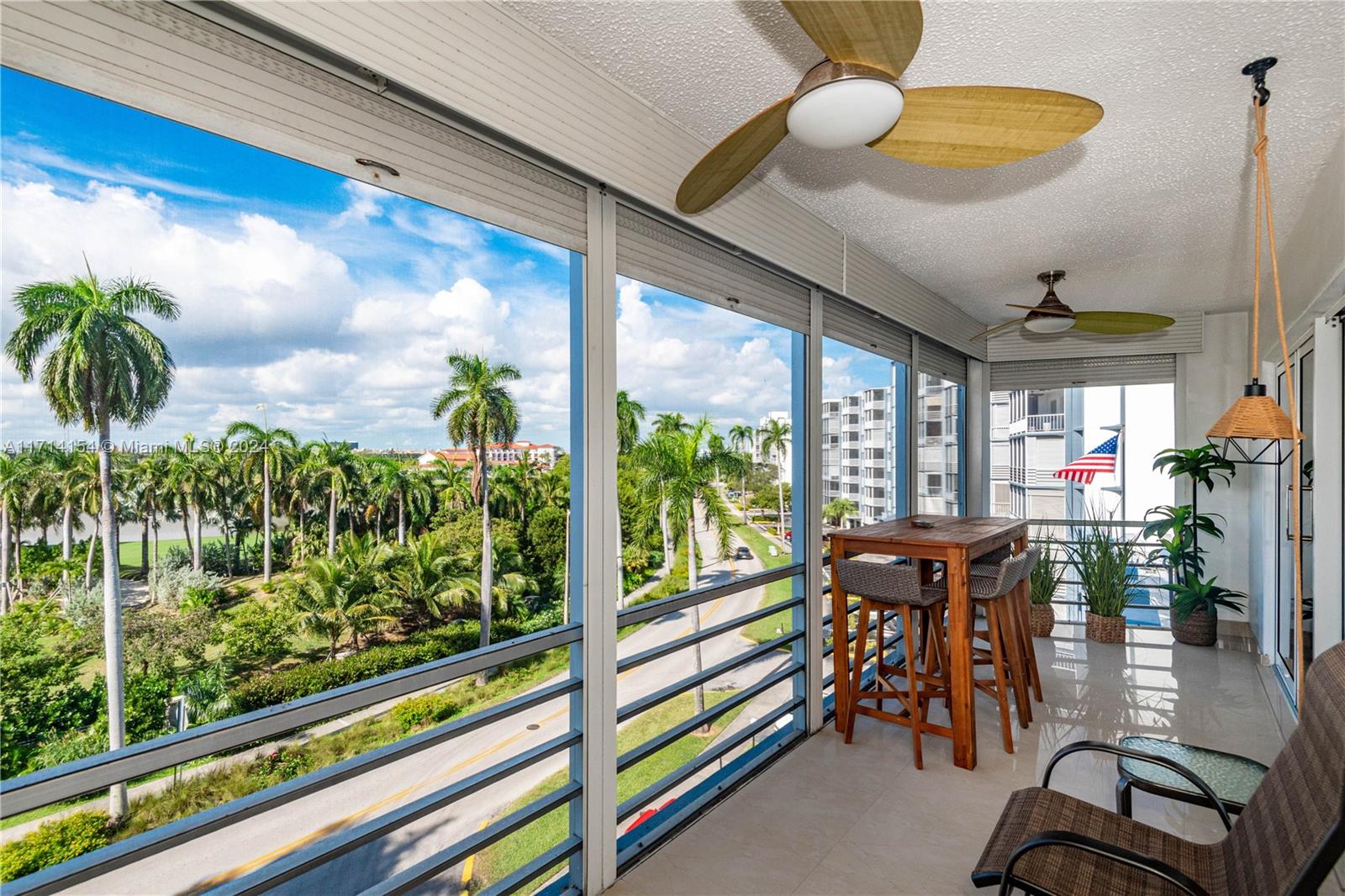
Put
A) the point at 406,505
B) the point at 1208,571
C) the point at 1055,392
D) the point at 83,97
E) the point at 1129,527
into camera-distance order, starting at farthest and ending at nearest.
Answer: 1. the point at 1055,392
2. the point at 1129,527
3. the point at 1208,571
4. the point at 406,505
5. the point at 83,97

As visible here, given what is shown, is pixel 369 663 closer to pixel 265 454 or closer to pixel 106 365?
pixel 265 454

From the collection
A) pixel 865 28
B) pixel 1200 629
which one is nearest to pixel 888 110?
pixel 865 28

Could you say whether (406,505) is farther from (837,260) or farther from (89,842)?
(837,260)

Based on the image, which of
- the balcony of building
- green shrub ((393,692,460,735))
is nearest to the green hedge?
the balcony of building

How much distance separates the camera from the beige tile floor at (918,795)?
227 centimetres

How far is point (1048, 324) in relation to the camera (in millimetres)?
3756

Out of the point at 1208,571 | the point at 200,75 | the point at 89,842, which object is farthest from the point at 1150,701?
the point at 200,75

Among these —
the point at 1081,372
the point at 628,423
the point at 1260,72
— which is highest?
the point at 1260,72

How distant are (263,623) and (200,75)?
52.3 inches

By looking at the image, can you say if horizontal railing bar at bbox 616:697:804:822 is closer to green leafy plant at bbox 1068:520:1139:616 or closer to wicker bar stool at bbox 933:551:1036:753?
wicker bar stool at bbox 933:551:1036:753

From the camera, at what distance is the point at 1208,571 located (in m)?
5.23

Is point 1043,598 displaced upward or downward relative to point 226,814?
downward

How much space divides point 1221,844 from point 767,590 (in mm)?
1811

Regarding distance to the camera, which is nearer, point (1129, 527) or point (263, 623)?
point (263, 623)
